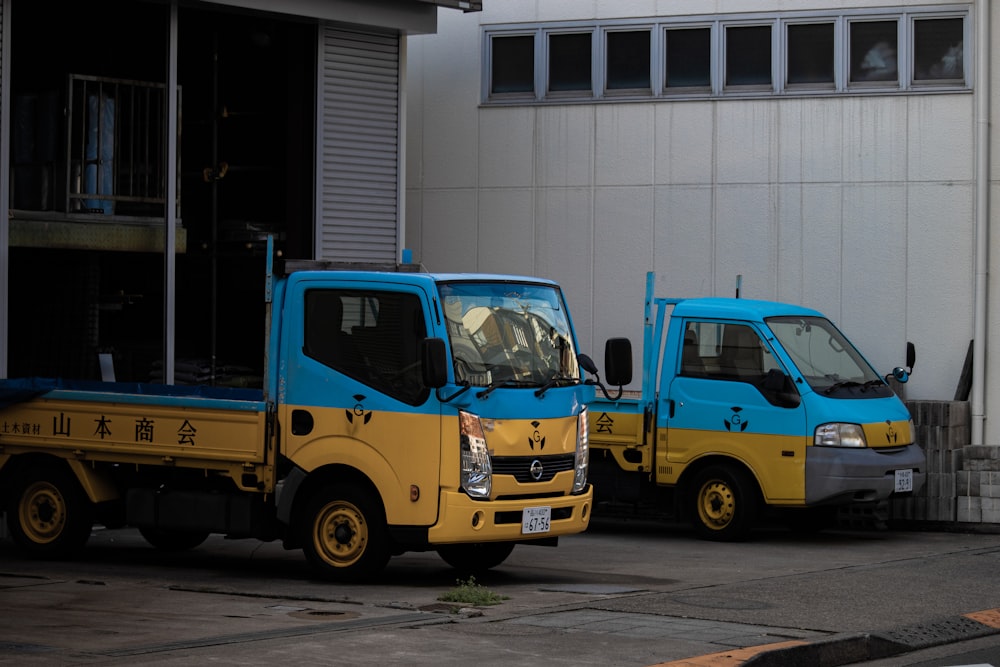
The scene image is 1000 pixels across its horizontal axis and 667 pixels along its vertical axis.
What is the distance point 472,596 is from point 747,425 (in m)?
5.17

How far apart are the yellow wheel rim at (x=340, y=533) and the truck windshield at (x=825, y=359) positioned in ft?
17.2

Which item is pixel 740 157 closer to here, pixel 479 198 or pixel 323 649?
pixel 479 198

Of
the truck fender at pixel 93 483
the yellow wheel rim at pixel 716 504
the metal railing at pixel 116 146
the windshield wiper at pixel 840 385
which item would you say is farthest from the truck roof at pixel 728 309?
the truck fender at pixel 93 483

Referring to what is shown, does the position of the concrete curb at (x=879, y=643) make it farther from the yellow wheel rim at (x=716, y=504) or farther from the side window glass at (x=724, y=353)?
the side window glass at (x=724, y=353)

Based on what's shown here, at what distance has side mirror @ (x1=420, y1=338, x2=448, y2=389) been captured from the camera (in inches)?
436

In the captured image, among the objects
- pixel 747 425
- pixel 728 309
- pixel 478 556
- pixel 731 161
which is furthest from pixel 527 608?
pixel 731 161

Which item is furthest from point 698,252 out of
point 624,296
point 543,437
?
point 543,437

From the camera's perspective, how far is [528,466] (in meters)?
11.6

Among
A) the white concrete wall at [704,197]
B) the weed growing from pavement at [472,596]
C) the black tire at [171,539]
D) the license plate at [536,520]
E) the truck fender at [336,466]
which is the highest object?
the white concrete wall at [704,197]

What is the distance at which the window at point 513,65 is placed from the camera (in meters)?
20.0

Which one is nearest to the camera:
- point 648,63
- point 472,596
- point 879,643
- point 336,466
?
point 879,643

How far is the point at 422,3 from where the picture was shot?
58.3ft

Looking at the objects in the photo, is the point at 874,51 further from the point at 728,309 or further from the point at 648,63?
the point at 728,309

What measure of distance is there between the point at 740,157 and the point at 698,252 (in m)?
1.19
